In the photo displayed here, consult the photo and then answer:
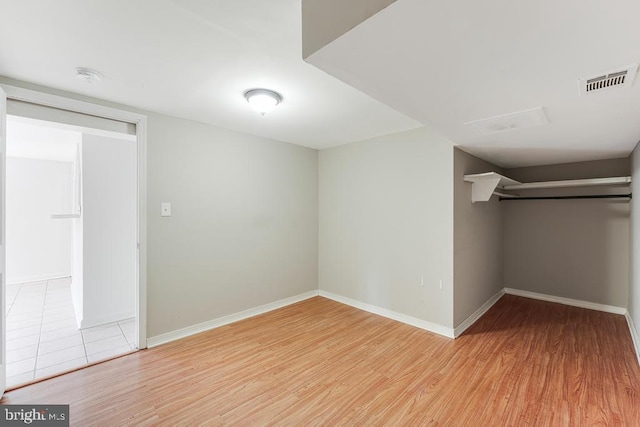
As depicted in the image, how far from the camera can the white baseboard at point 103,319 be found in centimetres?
312

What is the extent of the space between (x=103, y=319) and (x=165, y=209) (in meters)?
1.72

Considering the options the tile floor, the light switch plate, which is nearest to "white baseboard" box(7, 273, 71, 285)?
the tile floor

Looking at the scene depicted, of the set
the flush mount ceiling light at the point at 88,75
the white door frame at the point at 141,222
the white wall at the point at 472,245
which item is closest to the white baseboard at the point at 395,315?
the white wall at the point at 472,245

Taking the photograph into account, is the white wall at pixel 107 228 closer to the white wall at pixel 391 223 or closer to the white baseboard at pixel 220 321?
the white baseboard at pixel 220 321

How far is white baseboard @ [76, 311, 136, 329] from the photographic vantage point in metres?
3.12

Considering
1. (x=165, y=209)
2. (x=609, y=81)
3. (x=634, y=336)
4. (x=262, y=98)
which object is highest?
(x=262, y=98)

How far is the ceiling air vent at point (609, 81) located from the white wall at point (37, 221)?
7.61m

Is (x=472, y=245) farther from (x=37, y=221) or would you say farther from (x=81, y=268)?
(x=37, y=221)

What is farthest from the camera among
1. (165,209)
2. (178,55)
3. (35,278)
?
(35,278)

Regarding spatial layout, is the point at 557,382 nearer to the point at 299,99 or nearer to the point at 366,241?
the point at 366,241

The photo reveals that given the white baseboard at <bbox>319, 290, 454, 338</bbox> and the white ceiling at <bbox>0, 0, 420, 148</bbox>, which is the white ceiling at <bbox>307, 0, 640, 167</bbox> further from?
the white baseboard at <bbox>319, 290, 454, 338</bbox>

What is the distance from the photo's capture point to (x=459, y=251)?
2.97 meters

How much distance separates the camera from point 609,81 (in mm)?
1457

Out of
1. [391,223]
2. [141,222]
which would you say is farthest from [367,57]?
[141,222]
